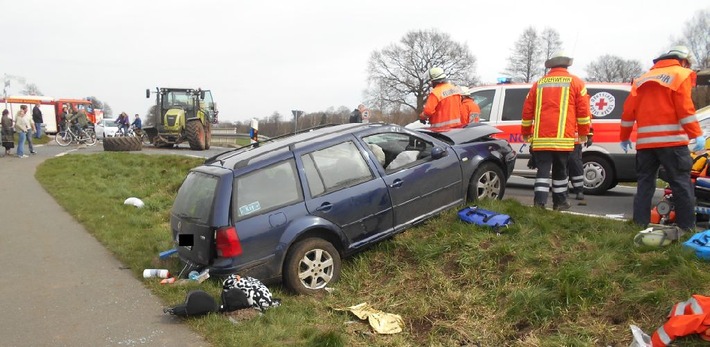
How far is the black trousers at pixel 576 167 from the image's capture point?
7199 mm

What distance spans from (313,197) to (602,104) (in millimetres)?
5656

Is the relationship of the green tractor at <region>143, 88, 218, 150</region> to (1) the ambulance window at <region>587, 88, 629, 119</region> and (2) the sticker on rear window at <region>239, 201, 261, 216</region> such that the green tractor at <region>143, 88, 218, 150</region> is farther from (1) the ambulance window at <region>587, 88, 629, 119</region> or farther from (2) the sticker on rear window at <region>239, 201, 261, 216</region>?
(2) the sticker on rear window at <region>239, 201, 261, 216</region>

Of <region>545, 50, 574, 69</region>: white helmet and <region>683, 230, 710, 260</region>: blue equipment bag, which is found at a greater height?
<region>545, 50, 574, 69</region>: white helmet

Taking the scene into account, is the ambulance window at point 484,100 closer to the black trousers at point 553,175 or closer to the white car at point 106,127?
the black trousers at point 553,175

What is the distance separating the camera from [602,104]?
8.55m

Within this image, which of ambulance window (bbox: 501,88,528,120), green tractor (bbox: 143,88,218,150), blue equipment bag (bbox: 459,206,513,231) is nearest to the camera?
blue equipment bag (bbox: 459,206,513,231)

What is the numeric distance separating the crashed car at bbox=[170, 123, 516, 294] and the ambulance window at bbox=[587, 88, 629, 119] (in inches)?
127

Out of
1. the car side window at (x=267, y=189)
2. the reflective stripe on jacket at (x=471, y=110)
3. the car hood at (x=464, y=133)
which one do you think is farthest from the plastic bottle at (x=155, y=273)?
the reflective stripe on jacket at (x=471, y=110)

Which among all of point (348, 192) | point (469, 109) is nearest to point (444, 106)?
point (469, 109)

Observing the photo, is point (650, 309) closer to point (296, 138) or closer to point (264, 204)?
point (264, 204)

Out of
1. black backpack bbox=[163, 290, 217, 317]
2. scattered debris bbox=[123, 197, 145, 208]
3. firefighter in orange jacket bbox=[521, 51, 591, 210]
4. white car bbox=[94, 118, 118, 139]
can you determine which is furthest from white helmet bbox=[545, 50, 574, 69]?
white car bbox=[94, 118, 118, 139]

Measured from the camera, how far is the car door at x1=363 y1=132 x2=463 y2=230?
578 cm

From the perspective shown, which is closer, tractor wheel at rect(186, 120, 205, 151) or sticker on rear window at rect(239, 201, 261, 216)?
sticker on rear window at rect(239, 201, 261, 216)

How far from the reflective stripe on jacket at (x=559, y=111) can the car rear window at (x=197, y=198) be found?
3784 mm
